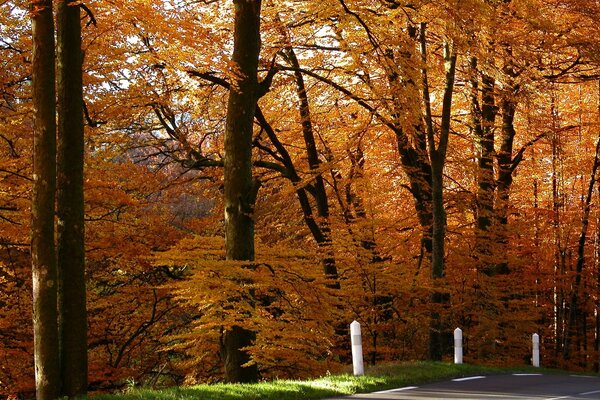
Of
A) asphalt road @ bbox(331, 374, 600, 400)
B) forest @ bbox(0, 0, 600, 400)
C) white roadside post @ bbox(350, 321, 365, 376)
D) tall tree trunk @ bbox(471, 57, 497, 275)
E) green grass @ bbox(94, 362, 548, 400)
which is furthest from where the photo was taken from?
tall tree trunk @ bbox(471, 57, 497, 275)

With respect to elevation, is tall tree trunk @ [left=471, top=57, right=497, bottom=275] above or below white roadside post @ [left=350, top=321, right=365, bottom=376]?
above

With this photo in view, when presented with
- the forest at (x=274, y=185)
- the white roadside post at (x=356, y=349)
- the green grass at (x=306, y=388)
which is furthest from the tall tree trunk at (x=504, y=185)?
the white roadside post at (x=356, y=349)

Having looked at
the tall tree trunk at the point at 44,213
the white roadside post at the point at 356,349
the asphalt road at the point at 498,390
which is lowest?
the asphalt road at the point at 498,390

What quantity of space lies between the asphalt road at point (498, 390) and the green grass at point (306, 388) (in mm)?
318

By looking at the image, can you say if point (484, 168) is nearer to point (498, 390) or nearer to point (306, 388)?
point (498, 390)

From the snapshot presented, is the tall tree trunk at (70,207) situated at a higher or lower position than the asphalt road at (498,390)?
higher

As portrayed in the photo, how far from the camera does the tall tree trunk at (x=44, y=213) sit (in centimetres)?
969

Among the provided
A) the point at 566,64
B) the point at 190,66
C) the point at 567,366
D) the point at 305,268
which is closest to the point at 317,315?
the point at 305,268

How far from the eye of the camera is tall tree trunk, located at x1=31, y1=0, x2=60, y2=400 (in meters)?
9.69

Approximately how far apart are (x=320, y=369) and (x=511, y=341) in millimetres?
8654

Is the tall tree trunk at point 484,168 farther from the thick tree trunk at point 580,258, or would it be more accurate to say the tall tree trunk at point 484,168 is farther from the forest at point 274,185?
the thick tree trunk at point 580,258

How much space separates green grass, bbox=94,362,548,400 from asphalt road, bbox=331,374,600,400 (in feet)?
1.04

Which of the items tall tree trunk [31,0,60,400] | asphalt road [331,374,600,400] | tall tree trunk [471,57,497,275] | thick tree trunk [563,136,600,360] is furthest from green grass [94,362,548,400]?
thick tree trunk [563,136,600,360]

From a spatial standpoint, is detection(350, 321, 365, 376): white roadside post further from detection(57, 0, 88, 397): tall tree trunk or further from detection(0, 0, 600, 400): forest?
detection(57, 0, 88, 397): tall tree trunk
